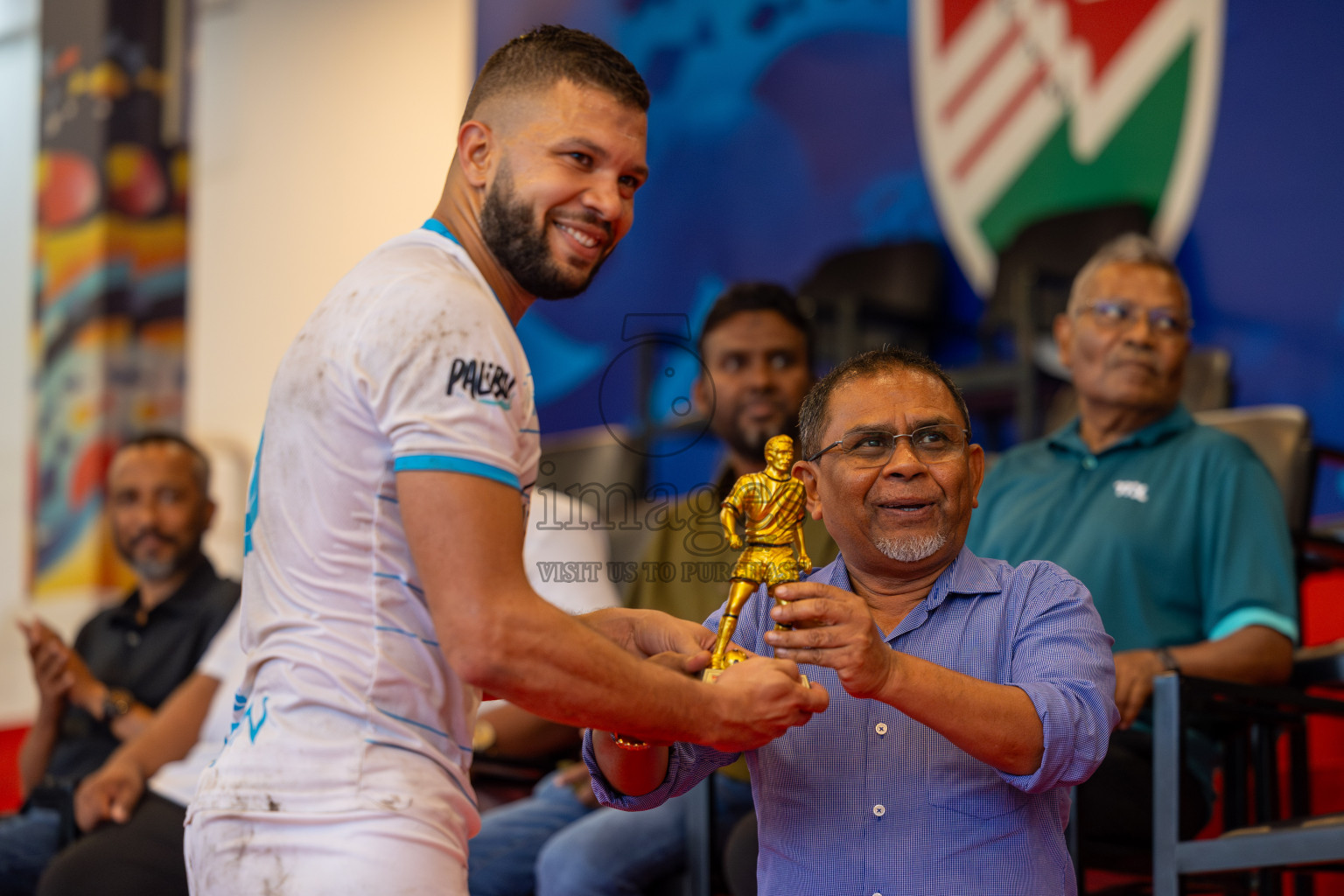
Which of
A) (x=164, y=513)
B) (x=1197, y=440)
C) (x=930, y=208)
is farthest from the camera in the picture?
(x=930, y=208)

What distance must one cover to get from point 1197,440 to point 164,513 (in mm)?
2981

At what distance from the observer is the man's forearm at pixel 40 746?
3.70 metres

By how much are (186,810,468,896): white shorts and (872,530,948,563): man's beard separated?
77cm

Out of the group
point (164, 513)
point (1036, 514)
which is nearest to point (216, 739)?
point (164, 513)

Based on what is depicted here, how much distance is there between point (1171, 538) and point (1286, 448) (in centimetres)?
66

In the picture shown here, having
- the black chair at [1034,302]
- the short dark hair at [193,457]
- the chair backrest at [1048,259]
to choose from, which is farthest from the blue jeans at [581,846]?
the chair backrest at [1048,259]

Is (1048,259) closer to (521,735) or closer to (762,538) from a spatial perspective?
(521,735)

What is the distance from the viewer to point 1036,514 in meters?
3.14

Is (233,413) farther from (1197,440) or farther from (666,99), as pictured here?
(1197,440)

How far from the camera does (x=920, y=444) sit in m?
1.86

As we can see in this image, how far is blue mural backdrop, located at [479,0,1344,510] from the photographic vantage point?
200 inches

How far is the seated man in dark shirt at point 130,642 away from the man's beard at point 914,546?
2.58m

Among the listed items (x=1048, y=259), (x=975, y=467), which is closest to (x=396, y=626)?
(x=975, y=467)

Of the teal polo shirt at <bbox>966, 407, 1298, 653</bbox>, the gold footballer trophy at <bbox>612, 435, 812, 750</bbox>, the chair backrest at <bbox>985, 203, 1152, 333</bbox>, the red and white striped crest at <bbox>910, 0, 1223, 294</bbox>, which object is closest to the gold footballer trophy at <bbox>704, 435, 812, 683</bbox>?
the gold footballer trophy at <bbox>612, 435, 812, 750</bbox>
